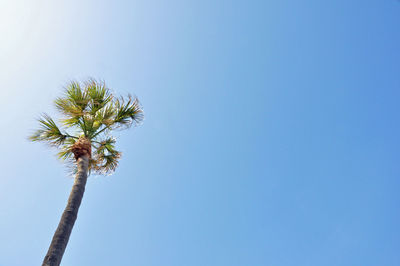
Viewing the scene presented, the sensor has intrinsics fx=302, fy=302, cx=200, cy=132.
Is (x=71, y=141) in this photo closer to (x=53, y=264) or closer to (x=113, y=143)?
(x=113, y=143)

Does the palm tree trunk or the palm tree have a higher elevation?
the palm tree

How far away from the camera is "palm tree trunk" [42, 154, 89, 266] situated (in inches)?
227

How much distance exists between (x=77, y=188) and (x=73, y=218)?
0.99 m

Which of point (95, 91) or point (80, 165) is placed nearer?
point (80, 165)

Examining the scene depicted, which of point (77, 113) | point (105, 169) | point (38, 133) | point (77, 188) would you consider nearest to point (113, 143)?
point (105, 169)

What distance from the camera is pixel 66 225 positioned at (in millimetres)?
6410

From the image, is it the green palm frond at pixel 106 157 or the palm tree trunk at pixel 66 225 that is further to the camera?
the green palm frond at pixel 106 157

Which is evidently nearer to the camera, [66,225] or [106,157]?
[66,225]

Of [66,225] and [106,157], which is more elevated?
[106,157]

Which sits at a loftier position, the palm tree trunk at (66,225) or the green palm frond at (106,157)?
the green palm frond at (106,157)

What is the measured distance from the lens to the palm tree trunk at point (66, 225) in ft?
18.9

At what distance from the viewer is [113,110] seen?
35.3 ft

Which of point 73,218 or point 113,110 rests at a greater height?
point 113,110

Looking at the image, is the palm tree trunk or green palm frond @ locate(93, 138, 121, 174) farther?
green palm frond @ locate(93, 138, 121, 174)
